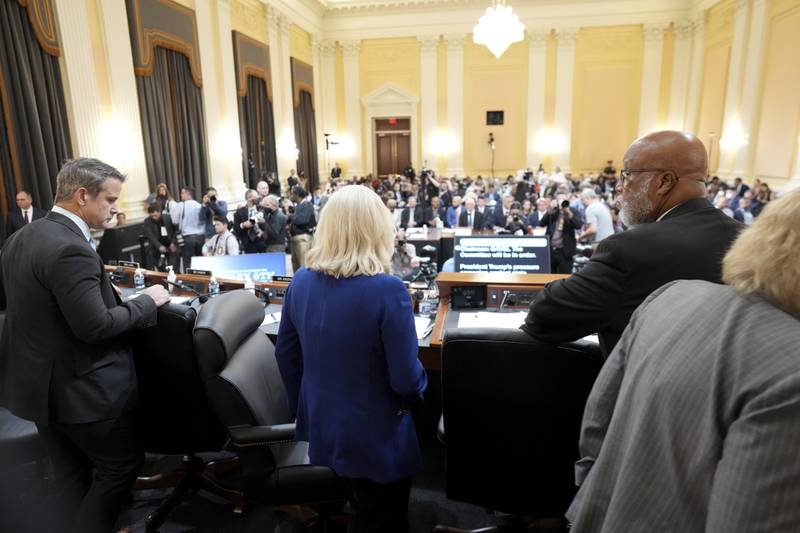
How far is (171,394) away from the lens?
2.11 metres

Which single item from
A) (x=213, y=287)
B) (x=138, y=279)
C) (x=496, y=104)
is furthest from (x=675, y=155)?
(x=496, y=104)

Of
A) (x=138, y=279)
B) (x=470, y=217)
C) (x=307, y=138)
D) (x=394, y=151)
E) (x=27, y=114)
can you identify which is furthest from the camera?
(x=394, y=151)

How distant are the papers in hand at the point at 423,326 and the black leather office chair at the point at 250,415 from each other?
84cm

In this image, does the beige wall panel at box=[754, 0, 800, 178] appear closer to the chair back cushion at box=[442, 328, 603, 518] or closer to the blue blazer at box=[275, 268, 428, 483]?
the chair back cushion at box=[442, 328, 603, 518]

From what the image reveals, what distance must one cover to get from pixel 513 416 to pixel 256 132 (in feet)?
37.7

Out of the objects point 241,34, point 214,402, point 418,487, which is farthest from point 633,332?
point 241,34

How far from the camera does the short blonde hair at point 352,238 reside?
1.55 metres

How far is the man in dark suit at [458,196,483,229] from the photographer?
8391mm

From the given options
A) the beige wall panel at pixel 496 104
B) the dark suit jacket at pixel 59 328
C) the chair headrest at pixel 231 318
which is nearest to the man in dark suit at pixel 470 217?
the chair headrest at pixel 231 318

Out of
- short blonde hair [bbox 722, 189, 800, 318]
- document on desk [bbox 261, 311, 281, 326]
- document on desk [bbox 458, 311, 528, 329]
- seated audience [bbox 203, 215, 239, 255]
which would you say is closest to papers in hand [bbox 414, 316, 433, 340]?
document on desk [bbox 458, 311, 528, 329]

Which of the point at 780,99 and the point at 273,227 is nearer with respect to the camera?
the point at 273,227

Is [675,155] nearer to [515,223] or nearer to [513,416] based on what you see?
[513,416]

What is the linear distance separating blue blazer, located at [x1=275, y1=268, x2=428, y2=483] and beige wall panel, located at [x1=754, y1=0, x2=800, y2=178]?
39.9 feet

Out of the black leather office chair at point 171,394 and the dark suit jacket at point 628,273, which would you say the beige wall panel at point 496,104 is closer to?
the black leather office chair at point 171,394
